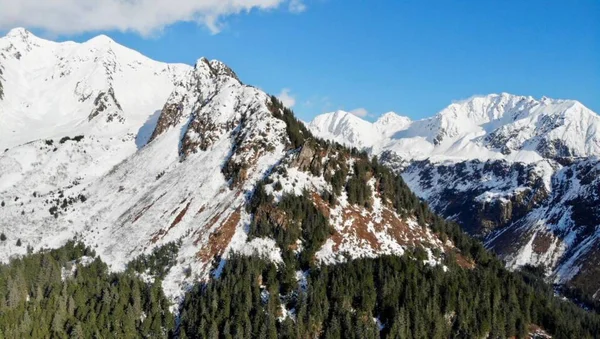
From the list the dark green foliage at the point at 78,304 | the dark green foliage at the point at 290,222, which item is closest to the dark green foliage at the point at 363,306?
the dark green foliage at the point at 290,222

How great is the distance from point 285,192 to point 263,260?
27290mm

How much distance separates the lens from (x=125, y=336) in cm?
15350

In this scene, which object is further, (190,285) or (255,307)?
(190,285)

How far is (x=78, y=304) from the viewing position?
166625mm

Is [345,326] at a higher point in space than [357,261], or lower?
lower

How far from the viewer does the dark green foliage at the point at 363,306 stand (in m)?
149

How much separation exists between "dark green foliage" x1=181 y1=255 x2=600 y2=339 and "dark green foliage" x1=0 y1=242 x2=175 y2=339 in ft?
44.2

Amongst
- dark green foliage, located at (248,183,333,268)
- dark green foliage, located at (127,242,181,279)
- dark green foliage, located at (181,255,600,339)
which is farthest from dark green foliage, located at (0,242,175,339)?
dark green foliage, located at (248,183,333,268)

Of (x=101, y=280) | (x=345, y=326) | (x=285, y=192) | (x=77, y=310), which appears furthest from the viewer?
(x=285, y=192)

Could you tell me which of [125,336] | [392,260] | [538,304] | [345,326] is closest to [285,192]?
[392,260]

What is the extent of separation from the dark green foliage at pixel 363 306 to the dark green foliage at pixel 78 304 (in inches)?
531

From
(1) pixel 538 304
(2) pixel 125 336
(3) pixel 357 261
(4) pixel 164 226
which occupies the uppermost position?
(4) pixel 164 226

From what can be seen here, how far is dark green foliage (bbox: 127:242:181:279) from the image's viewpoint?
17812 centimetres

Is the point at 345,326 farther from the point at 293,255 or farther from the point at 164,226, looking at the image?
the point at 164,226
